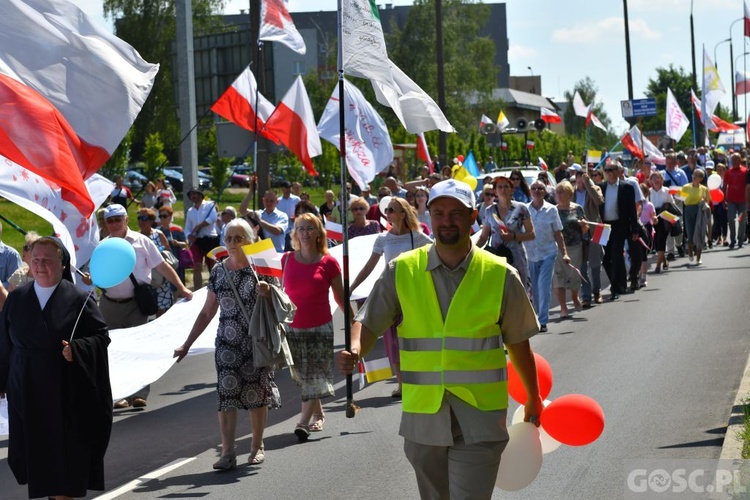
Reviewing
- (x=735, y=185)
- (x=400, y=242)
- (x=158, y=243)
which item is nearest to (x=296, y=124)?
(x=158, y=243)

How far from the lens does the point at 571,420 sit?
17.9 feet

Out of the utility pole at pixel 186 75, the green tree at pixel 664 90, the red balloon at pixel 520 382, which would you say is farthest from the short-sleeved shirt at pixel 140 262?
the green tree at pixel 664 90

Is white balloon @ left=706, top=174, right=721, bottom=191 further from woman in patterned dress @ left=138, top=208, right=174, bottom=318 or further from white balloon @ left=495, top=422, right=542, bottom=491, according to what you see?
white balloon @ left=495, top=422, right=542, bottom=491

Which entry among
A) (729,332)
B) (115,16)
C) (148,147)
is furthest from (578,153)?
(729,332)

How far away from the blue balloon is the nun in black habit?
0.38 meters

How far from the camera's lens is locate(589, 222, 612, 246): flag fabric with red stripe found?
17.5m

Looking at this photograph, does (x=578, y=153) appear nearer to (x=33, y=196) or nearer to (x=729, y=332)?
(x=729, y=332)

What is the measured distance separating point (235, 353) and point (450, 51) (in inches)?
2768

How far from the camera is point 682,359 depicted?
12.4m

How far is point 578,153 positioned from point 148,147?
3865cm

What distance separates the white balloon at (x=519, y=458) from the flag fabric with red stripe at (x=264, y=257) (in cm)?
376

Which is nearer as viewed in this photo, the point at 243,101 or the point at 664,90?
the point at 243,101

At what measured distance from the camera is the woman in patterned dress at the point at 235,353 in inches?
344

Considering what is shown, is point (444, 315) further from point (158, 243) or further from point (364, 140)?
point (364, 140)
